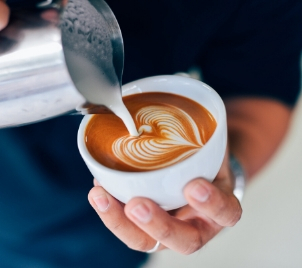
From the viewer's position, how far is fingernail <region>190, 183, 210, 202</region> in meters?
0.45

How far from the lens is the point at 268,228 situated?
1.23 m

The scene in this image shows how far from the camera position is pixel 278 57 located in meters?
0.80

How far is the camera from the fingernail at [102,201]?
1.67 ft

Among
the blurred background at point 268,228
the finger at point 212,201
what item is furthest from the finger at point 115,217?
the blurred background at point 268,228

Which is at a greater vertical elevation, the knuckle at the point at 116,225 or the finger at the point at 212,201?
the finger at the point at 212,201

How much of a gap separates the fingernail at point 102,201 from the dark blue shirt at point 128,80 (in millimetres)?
237

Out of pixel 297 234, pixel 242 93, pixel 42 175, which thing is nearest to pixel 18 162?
pixel 42 175

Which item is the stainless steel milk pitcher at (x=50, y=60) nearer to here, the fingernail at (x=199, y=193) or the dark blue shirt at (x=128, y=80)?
the fingernail at (x=199, y=193)

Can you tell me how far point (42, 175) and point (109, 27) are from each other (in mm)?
387

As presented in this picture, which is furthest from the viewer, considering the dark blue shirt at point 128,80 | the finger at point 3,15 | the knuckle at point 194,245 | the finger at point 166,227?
the dark blue shirt at point 128,80

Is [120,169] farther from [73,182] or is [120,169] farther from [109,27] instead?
[73,182]

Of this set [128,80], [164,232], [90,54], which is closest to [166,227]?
[164,232]

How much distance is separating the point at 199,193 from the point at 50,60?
23 cm

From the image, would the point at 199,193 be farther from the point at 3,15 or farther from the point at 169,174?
the point at 3,15
